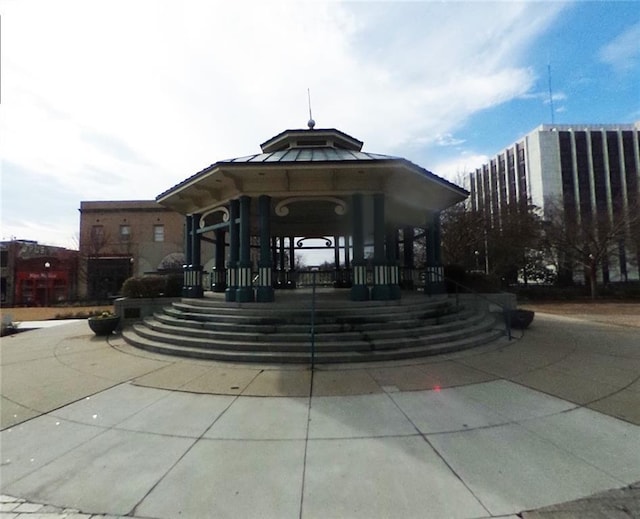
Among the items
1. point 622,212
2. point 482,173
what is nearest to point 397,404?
point 622,212

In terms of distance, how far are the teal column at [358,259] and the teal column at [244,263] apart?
3.14 meters

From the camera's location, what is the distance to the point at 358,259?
30.1ft

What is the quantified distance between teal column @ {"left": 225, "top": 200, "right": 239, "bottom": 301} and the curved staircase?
1.97 feet

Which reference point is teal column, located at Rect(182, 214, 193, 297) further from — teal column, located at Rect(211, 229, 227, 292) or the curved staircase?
the curved staircase

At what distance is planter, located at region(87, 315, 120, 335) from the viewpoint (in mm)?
9188

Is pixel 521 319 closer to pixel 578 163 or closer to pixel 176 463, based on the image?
pixel 176 463

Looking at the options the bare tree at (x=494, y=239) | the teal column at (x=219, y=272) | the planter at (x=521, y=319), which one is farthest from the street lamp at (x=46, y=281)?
the bare tree at (x=494, y=239)

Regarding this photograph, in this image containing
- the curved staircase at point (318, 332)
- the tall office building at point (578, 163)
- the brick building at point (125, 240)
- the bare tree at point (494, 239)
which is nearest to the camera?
the curved staircase at point (318, 332)

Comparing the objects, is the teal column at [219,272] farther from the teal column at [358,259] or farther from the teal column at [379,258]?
the teal column at [379,258]

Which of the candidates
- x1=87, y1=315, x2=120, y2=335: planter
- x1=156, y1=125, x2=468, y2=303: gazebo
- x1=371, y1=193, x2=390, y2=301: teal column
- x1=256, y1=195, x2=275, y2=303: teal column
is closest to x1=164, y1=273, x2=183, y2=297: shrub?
x1=156, y1=125, x2=468, y2=303: gazebo

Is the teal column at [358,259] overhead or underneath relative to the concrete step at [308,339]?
overhead

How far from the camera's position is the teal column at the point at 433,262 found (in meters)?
11.4

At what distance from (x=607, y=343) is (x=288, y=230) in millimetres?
13089

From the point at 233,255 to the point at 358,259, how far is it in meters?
3.94
